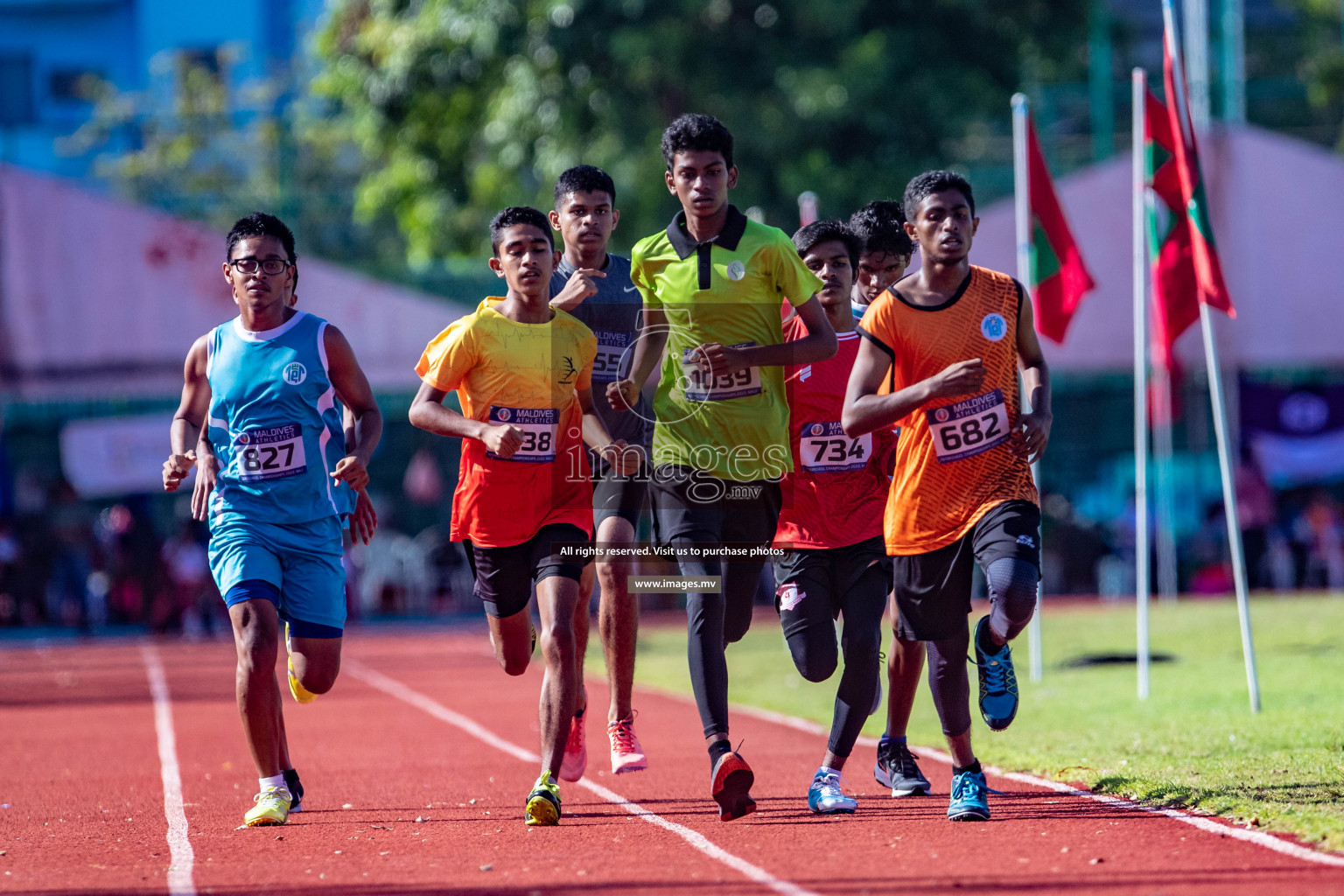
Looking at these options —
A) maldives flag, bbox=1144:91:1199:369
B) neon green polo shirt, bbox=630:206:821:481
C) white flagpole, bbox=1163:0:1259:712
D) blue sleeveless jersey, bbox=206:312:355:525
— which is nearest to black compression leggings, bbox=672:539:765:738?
neon green polo shirt, bbox=630:206:821:481

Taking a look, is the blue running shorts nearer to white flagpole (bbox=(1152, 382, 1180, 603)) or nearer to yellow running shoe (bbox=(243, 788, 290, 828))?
yellow running shoe (bbox=(243, 788, 290, 828))

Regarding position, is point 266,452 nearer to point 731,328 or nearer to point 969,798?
point 731,328

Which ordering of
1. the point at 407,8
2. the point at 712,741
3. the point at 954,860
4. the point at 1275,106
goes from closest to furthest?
the point at 954,860 → the point at 712,741 → the point at 407,8 → the point at 1275,106

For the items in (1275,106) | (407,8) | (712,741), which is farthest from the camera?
(1275,106)

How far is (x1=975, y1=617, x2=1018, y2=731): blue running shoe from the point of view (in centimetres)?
628

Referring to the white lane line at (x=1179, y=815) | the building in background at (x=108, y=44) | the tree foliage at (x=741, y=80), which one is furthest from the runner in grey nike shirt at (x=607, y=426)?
the building in background at (x=108, y=44)

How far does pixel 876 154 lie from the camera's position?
24.8 meters

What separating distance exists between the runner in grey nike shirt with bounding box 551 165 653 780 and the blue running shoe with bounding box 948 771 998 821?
Result: 1434mm

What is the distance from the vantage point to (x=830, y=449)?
7.18 m

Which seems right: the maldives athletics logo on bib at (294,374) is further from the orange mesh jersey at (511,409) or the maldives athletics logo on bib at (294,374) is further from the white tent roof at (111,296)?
the white tent roof at (111,296)

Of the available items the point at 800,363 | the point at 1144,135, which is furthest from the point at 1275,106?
the point at 800,363

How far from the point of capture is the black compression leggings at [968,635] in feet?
20.2

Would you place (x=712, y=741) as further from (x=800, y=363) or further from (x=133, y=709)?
(x=133, y=709)

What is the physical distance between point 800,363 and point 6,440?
836 inches
